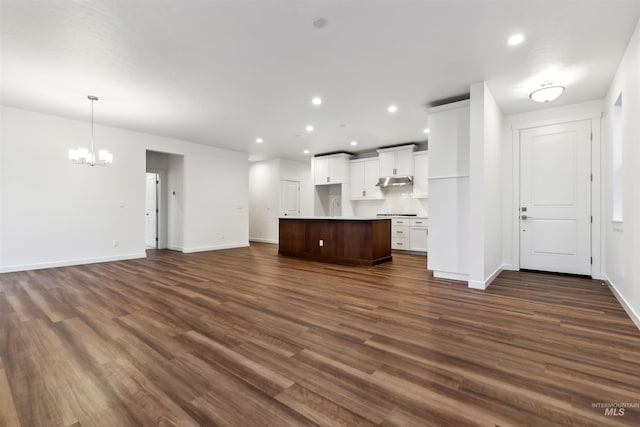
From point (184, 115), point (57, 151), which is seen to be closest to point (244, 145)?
point (184, 115)

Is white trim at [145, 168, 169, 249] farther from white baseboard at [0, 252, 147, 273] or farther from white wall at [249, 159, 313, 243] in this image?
white wall at [249, 159, 313, 243]

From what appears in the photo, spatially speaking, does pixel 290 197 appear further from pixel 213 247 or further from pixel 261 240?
pixel 213 247

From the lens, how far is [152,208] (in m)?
8.49

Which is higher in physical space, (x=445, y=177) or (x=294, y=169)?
(x=294, y=169)

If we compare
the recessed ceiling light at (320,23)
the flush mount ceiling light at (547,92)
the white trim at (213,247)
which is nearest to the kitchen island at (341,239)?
the white trim at (213,247)

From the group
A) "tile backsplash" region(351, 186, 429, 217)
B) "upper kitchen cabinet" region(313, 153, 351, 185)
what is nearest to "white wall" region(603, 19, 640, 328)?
"tile backsplash" region(351, 186, 429, 217)

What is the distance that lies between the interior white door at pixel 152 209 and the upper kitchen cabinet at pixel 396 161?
6351 mm

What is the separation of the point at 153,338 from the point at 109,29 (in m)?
2.89

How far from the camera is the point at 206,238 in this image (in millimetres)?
7688

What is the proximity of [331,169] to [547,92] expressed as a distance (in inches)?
214

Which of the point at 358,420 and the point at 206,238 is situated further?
the point at 206,238

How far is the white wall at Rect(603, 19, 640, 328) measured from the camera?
2.66m

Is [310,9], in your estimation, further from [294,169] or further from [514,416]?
[294,169]

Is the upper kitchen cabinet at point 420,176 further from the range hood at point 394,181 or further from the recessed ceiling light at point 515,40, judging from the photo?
the recessed ceiling light at point 515,40
